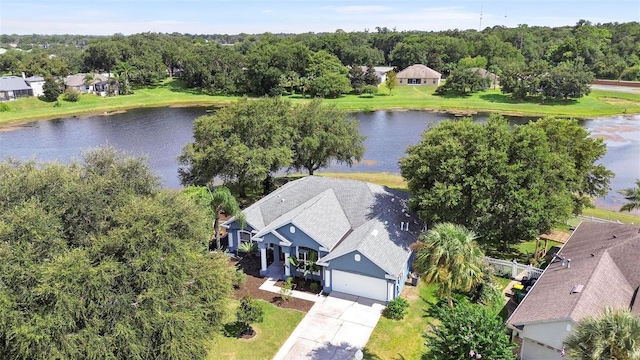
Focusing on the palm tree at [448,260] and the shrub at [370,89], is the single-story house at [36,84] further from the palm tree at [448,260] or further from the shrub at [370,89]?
the palm tree at [448,260]

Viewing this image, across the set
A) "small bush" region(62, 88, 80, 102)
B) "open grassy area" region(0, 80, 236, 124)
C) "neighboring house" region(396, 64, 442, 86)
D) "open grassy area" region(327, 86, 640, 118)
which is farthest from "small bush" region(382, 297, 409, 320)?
"neighboring house" region(396, 64, 442, 86)

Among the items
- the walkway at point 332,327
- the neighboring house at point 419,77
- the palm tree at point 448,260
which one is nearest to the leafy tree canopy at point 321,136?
the walkway at point 332,327

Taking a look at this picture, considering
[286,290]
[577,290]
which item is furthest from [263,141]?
[577,290]

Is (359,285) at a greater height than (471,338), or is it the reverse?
(471,338)

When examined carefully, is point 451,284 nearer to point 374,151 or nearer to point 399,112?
point 374,151

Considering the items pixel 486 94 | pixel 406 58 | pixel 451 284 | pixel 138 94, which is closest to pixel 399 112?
pixel 486 94

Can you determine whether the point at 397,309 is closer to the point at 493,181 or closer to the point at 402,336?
the point at 402,336
